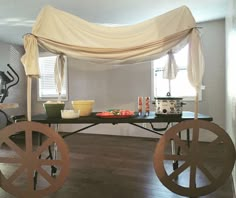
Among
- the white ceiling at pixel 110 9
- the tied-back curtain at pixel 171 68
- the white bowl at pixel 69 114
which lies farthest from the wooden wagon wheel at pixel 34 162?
the white ceiling at pixel 110 9

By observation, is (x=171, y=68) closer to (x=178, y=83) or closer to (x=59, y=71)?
(x=59, y=71)

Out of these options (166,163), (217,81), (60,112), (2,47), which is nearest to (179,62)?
(217,81)

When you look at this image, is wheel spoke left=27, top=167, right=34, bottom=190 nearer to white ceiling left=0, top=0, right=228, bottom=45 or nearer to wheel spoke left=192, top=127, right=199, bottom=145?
wheel spoke left=192, top=127, right=199, bottom=145

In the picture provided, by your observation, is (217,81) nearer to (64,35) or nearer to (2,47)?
(64,35)

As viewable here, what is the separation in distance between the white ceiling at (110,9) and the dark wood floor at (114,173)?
2.64 meters

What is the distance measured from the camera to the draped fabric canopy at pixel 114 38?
1985 millimetres

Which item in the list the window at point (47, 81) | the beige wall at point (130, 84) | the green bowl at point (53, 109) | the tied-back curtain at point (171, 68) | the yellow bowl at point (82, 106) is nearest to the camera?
the green bowl at point (53, 109)

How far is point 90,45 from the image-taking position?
213 cm

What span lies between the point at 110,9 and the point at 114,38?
177 cm

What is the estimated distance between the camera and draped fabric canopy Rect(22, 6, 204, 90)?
6.51ft

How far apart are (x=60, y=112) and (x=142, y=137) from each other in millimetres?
2844

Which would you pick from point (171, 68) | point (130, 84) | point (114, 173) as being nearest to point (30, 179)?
point (114, 173)

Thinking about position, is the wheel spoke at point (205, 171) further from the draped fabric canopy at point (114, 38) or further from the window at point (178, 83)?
the window at point (178, 83)

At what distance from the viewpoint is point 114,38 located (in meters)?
2.14
